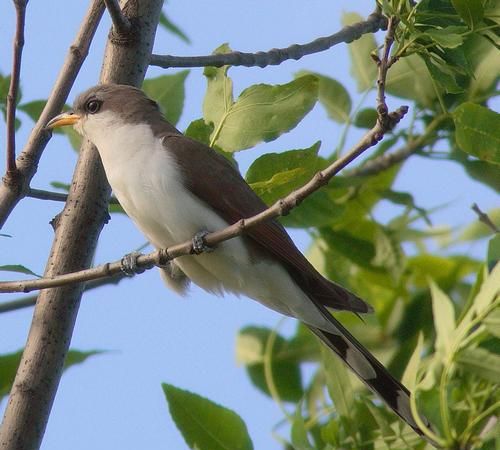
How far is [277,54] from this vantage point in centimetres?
469

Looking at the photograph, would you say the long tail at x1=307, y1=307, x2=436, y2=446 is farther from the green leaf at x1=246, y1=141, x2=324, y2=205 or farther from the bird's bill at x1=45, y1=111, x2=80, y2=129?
the bird's bill at x1=45, y1=111, x2=80, y2=129

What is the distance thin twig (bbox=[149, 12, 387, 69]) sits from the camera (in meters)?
4.50

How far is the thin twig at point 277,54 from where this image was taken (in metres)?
4.50

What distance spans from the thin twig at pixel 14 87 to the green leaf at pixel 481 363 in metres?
1.66

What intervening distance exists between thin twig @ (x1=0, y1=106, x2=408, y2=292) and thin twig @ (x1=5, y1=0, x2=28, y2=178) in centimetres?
42

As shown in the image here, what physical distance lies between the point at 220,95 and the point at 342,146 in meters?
0.90

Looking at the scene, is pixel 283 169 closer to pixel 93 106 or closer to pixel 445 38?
pixel 445 38

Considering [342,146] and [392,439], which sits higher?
[342,146]

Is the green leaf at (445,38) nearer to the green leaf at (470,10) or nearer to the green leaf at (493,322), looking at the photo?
the green leaf at (470,10)

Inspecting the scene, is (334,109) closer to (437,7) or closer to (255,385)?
(255,385)

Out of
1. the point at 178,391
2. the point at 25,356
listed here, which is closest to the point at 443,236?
the point at 178,391

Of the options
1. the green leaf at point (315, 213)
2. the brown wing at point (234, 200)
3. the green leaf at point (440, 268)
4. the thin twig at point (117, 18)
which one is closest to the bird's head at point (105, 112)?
the brown wing at point (234, 200)

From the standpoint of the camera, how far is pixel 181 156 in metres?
4.51

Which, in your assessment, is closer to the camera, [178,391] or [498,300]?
[498,300]
